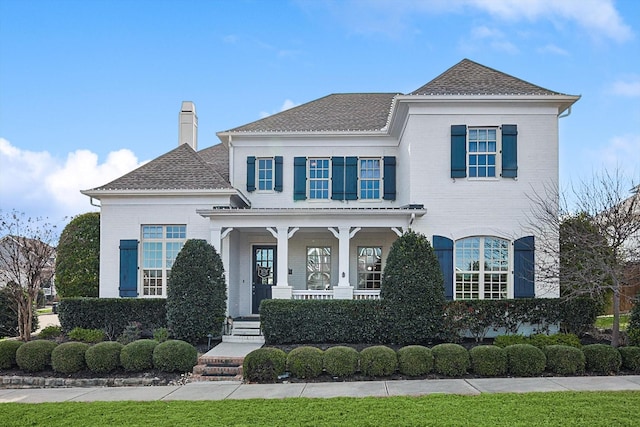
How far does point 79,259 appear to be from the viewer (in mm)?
19281

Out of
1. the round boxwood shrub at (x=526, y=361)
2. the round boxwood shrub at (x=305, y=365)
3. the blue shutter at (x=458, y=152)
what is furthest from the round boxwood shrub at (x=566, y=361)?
the blue shutter at (x=458, y=152)

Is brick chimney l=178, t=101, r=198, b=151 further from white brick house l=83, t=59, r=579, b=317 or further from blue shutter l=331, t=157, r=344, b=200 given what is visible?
blue shutter l=331, t=157, r=344, b=200

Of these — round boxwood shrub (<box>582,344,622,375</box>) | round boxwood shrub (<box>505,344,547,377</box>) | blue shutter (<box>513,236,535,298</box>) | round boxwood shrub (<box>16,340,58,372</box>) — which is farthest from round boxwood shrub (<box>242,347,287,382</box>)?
blue shutter (<box>513,236,535,298</box>)

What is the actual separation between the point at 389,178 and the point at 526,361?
8.54 m

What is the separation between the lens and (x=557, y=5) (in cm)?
1231

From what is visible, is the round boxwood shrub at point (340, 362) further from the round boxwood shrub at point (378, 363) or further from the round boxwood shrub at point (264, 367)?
the round boxwood shrub at point (264, 367)

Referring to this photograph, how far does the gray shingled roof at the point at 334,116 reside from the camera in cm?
A: 1859

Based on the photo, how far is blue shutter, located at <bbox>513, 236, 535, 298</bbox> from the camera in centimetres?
1484

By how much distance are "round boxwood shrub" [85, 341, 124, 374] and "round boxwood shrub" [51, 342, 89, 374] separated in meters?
0.25

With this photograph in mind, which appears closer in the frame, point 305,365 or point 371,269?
point 305,365

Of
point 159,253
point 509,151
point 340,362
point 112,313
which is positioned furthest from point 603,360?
point 112,313

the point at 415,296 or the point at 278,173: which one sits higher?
the point at 278,173

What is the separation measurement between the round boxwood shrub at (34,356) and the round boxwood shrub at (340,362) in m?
6.40

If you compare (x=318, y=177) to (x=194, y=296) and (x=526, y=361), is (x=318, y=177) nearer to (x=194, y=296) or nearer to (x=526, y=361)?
(x=194, y=296)
